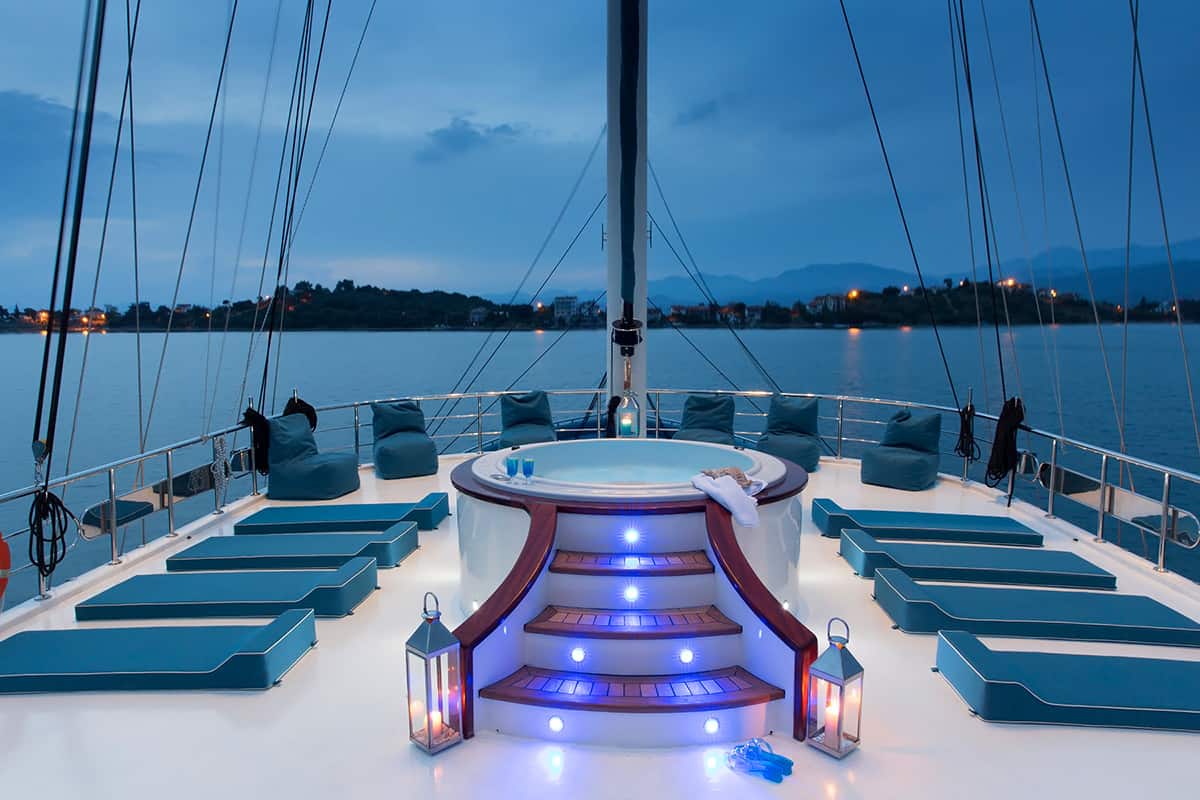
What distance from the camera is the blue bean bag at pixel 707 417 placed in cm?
664

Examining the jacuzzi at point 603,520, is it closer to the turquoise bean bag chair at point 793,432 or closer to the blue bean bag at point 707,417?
the turquoise bean bag chair at point 793,432

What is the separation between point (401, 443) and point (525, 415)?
3.89 ft

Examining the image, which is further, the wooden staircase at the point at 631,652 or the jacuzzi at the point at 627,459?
the jacuzzi at the point at 627,459

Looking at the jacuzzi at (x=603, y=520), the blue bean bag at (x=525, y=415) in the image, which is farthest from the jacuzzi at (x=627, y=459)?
the blue bean bag at (x=525, y=415)

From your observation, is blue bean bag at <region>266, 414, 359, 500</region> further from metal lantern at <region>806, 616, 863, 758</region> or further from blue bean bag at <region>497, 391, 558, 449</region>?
metal lantern at <region>806, 616, 863, 758</region>

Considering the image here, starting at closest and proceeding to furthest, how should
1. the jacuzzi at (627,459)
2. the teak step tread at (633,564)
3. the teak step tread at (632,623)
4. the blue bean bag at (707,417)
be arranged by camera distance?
1. the teak step tread at (632,623)
2. the teak step tread at (633,564)
3. the jacuzzi at (627,459)
4. the blue bean bag at (707,417)

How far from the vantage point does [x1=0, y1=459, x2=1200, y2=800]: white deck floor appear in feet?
7.06

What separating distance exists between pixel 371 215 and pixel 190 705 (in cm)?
4751

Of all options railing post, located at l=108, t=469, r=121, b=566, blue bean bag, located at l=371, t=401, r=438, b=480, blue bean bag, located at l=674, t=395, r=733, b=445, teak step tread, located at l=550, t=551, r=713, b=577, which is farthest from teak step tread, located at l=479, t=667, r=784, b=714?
blue bean bag, located at l=674, t=395, r=733, b=445

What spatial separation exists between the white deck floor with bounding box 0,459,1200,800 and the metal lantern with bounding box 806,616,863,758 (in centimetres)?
5

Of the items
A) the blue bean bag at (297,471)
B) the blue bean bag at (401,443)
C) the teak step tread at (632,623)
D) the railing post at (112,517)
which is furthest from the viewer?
the blue bean bag at (401,443)

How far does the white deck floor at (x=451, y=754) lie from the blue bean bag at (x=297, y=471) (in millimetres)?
2593

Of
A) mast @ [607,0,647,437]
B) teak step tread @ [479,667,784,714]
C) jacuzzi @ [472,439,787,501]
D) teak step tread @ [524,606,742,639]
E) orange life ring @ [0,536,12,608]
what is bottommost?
teak step tread @ [479,667,784,714]

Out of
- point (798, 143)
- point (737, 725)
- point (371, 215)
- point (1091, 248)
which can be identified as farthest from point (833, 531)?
point (1091, 248)
